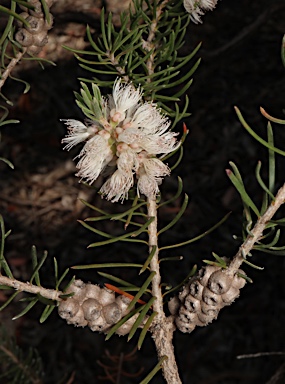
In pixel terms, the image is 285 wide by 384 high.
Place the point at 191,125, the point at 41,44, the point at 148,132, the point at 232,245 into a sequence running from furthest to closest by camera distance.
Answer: the point at 191,125, the point at 232,245, the point at 41,44, the point at 148,132

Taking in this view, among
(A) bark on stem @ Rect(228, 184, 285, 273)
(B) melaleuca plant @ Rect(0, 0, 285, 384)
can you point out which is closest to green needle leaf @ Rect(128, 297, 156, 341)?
(B) melaleuca plant @ Rect(0, 0, 285, 384)

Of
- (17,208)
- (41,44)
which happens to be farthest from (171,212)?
(41,44)

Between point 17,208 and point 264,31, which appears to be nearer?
point 264,31

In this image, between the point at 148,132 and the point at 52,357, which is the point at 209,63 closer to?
the point at 52,357

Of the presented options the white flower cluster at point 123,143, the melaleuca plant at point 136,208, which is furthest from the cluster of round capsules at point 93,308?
the white flower cluster at point 123,143

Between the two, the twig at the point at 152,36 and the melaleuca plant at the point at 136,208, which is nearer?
the melaleuca plant at the point at 136,208

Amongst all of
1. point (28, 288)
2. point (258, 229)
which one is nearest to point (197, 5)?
point (258, 229)

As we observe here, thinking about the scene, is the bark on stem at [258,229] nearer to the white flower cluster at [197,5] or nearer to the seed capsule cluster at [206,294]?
the seed capsule cluster at [206,294]
